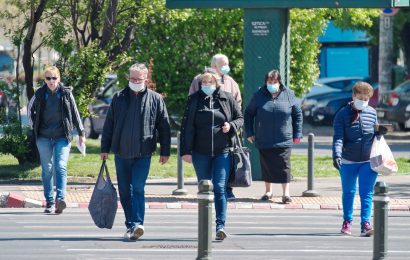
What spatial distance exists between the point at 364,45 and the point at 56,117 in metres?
33.6

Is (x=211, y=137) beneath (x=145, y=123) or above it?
beneath

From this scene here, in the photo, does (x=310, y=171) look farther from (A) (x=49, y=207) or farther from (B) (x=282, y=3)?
(A) (x=49, y=207)

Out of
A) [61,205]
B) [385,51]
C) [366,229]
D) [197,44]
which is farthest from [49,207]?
[385,51]

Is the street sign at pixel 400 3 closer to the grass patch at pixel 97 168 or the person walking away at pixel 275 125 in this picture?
the person walking away at pixel 275 125

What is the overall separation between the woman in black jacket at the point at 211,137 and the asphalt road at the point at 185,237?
58cm

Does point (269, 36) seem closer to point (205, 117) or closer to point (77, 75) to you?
point (77, 75)

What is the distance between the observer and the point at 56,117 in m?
15.2

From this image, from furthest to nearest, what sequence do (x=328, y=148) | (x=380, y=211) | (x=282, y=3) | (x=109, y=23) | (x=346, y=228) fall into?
(x=328, y=148) → (x=109, y=23) → (x=282, y=3) → (x=346, y=228) → (x=380, y=211)

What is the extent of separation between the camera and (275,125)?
1611 cm

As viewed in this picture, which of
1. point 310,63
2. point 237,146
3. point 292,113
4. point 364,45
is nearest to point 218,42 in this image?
point 310,63

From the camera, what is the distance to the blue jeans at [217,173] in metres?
12.8

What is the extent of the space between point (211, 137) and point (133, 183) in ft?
3.08

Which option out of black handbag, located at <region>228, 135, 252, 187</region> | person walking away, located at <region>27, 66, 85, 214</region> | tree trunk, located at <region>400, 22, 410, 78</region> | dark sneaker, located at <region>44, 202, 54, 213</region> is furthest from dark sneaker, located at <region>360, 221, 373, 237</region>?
tree trunk, located at <region>400, 22, 410, 78</region>

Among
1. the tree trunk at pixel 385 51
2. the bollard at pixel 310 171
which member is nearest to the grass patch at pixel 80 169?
the bollard at pixel 310 171
